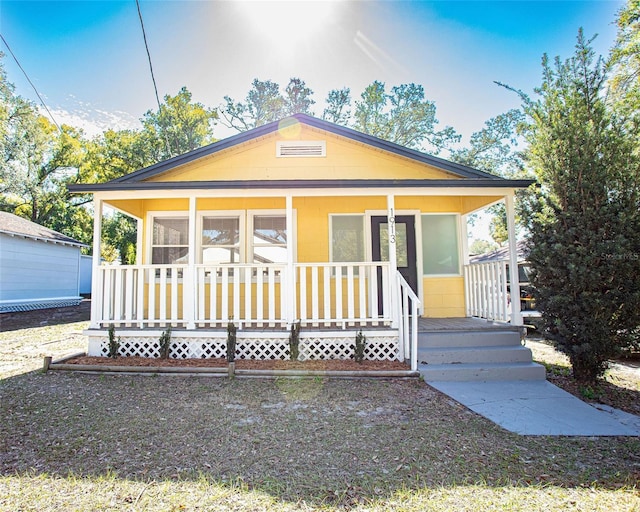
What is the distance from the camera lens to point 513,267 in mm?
6191

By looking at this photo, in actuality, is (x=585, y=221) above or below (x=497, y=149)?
below

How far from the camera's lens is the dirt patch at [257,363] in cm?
555

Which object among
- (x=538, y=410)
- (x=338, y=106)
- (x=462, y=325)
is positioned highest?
(x=338, y=106)

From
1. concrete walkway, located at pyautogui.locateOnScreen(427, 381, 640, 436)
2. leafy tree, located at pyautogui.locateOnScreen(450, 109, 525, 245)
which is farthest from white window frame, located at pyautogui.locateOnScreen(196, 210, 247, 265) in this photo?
leafy tree, located at pyautogui.locateOnScreen(450, 109, 525, 245)

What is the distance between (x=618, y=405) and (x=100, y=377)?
727cm

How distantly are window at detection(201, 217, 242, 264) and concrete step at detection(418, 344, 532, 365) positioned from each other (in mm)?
4353

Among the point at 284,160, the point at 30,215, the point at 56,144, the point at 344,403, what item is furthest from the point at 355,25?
the point at 30,215

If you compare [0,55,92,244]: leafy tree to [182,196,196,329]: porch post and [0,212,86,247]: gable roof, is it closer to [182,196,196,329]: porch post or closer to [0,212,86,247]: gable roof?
[0,212,86,247]: gable roof

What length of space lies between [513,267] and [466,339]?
1563mm

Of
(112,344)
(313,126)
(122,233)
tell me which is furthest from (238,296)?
(122,233)

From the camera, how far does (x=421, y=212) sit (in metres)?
7.98

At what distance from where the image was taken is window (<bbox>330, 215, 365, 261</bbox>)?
7844 millimetres

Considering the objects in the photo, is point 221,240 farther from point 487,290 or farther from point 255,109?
point 255,109

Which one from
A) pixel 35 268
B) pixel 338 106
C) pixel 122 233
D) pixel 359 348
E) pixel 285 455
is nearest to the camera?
pixel 285 455
